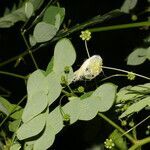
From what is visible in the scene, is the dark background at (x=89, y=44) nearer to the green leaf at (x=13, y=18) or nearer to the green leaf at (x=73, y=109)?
→ the green leaf at (x=13, y=18)

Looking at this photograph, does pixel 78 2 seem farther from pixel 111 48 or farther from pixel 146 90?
pixel 146 90

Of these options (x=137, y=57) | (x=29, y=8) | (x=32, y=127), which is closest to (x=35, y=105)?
(x=32, y=127)

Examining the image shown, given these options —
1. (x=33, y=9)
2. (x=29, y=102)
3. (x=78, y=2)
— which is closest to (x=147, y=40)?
(x=78, y=2)

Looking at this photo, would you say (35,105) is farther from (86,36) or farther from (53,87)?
(86,36)

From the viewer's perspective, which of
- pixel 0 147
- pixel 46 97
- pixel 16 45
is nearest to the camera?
pixel 46 97

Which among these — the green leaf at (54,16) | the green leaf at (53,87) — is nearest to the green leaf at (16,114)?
the green leaf at (53,87)
